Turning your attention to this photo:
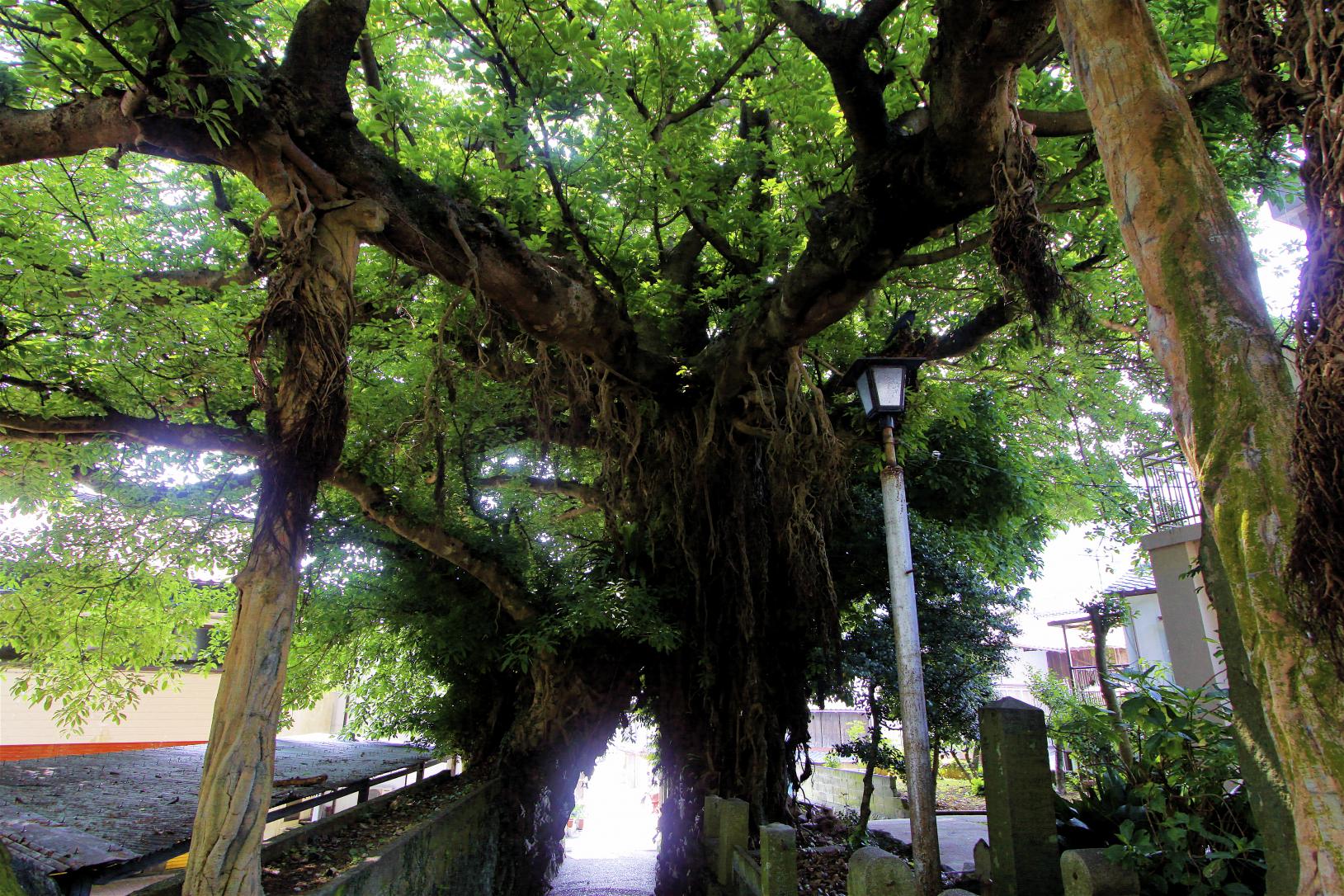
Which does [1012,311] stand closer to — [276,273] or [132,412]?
[276,273]

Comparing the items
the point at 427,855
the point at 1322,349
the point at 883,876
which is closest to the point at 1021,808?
the point at 883,876

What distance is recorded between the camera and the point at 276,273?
10.1ft

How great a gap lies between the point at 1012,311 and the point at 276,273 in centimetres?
454

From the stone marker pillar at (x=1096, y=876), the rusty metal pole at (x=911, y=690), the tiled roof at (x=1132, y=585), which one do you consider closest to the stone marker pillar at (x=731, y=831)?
the rusty metal pole at (x=911, y=690)

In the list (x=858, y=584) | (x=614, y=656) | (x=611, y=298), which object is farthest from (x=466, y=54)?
(x=858, y=584)

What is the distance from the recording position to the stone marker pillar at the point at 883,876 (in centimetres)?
234

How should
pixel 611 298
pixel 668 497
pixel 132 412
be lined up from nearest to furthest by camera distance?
pixel 611 298 < pixel 132 412 < pixel 668 497

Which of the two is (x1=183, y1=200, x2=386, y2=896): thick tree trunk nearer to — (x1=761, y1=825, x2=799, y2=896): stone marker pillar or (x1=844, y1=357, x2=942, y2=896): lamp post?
(x1=761, y1=825, x2=799, y2=896): stone marker pillar

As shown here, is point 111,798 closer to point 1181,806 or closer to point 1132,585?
point 1181,806

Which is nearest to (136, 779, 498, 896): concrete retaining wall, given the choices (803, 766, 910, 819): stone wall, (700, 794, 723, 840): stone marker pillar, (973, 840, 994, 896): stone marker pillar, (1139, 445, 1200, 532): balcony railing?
(700, 794, 723, 840): stone marker pillar

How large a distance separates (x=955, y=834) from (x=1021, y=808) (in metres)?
5.88

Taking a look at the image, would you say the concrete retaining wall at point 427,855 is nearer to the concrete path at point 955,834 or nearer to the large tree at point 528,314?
the large tree at point 528,314

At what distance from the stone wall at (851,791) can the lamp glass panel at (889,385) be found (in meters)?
6.75

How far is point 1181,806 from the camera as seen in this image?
257 cm
